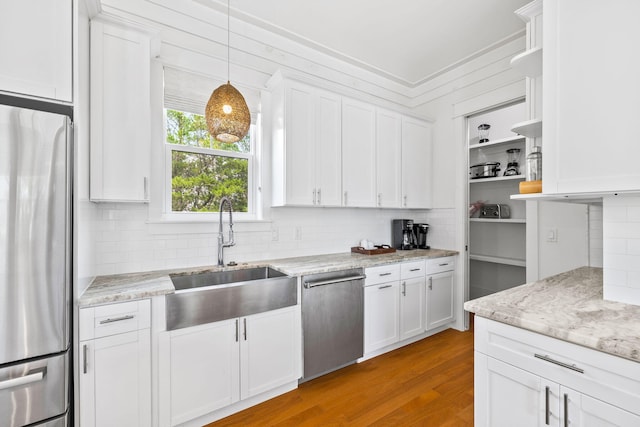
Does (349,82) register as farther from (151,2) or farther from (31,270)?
(31,270)

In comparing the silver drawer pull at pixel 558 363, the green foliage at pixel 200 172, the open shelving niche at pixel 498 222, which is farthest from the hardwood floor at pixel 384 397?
the open shelving niche at pixel 498 222

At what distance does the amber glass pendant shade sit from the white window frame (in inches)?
26.8

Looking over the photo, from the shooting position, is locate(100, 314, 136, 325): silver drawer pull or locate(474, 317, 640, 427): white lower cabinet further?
locate(100, 314, 136, 325): silver drawer pull

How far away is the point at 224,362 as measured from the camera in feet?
6.25

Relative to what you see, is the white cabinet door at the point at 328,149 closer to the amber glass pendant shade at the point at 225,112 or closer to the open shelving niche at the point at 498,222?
the amber glass pendant shade at the point at 225,112

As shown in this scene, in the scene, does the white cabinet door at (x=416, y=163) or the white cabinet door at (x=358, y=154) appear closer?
the white cabinet door at (x=358, y=154)

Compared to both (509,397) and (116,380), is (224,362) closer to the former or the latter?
(116,380)

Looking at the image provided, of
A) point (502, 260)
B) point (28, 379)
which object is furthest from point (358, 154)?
point (28, 379)

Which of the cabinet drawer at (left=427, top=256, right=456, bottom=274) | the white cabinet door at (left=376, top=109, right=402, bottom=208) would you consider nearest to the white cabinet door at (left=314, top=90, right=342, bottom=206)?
the white cabinet door at (left=376, top=109, right=402, bottom=208)

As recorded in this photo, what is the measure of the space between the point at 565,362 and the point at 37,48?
2.60 meters

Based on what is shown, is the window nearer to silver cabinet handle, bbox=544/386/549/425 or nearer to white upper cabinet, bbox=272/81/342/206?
white upper cabinet, bbox=272/81/342/206

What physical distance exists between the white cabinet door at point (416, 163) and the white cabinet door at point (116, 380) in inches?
110

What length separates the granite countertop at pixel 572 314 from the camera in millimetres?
997

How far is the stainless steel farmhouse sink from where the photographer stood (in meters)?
1.77
